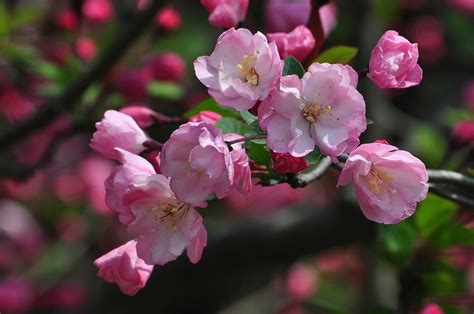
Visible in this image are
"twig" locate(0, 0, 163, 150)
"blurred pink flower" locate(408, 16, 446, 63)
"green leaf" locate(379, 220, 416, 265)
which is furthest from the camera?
"blurred pink flower" locate(408, 16, 446, 63)

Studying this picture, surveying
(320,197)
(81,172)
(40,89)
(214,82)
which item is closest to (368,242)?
(320,197)

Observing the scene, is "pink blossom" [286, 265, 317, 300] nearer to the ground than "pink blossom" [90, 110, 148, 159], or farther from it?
nearer to the ground

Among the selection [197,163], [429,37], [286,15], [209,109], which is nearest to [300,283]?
[429,37]

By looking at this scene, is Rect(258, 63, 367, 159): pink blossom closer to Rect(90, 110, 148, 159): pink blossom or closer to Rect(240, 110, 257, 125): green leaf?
Rect(240, 110, 257, 125): green leaf

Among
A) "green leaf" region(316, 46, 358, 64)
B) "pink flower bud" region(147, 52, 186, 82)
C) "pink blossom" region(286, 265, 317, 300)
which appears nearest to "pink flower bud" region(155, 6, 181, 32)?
"pink flower bud" region(147, 52, 186, 82)

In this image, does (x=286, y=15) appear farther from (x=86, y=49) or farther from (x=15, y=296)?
(x=15, y=296)

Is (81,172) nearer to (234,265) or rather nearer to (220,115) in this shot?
(234,265)

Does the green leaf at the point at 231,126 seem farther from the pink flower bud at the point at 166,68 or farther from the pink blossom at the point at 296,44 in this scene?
the pink flower bud at the point at 166,68
